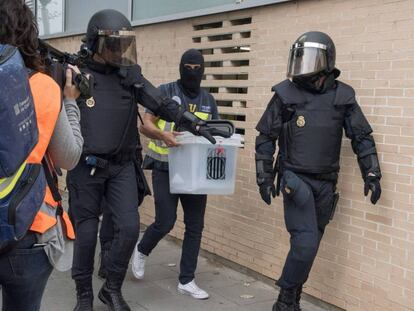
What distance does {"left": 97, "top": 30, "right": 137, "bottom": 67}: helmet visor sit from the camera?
3729 millimetres

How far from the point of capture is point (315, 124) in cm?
380

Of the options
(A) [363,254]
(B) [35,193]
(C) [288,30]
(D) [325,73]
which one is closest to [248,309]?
(A) [363,254]

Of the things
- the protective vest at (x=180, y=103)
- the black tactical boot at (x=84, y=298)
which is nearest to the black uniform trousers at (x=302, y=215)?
the protective vest at (x=180, y=103)

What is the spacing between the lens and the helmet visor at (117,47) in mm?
3729

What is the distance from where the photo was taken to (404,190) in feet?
12.5

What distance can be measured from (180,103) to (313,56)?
1183 mm

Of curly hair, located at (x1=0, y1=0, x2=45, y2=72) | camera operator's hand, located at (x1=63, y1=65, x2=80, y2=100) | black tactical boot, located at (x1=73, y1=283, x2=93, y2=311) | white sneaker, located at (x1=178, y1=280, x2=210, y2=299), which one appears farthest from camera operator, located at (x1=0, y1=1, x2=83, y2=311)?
white sneaker, located at (x1=178, y1=280, x2=210, y2=299)

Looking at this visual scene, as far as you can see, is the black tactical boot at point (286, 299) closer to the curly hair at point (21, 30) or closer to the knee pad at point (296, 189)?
the knee pad at point (296, 189)

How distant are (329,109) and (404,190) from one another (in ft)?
2.46

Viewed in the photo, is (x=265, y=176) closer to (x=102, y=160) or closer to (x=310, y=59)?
(x=310, y=59)

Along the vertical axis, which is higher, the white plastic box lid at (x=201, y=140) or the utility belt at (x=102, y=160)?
the white plastic box lid at (x=201, y=140)

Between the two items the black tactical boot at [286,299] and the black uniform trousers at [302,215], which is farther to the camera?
the black tactical boot at [286,299]

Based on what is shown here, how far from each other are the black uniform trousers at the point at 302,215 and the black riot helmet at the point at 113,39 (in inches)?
53.7

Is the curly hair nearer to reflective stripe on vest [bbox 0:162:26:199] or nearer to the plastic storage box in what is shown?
reflective stripe on vest [bbox 0:162:26:199]
